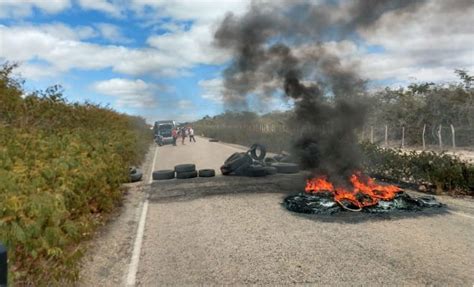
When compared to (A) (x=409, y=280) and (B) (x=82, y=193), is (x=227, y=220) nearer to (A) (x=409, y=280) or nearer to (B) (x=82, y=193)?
(B) (x=82, y=193)

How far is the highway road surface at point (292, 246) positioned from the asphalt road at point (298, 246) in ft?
0.04

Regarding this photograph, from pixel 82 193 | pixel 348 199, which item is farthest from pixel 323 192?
pixel 82 193

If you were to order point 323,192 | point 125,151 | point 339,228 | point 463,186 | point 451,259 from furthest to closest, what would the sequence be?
point 125,151, point 463,186, point 323,192, point 339,228, point 451,259

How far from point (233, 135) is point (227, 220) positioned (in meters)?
35.7

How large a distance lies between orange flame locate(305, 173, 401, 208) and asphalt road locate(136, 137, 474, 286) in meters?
0.83

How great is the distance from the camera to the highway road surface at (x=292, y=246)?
220 inches

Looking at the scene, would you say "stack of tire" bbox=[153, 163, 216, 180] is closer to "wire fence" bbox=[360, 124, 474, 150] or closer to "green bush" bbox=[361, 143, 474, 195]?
"green bush" bbox=[361, 143, 474, 195]

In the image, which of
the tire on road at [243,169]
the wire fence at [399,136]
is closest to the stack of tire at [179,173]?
the tire on road at [243,169]

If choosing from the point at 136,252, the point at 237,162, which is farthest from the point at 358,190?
the point at 237,162

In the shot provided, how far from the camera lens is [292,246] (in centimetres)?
696

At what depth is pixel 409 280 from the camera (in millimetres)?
5391

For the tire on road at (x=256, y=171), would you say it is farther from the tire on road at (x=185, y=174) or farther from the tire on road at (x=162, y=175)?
the tire on road at (x=162, y=175)

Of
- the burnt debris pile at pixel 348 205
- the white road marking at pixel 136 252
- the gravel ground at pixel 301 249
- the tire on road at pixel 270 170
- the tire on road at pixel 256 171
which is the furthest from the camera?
the tire on road at pixel 270 170

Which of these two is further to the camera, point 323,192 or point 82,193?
point 323,192
